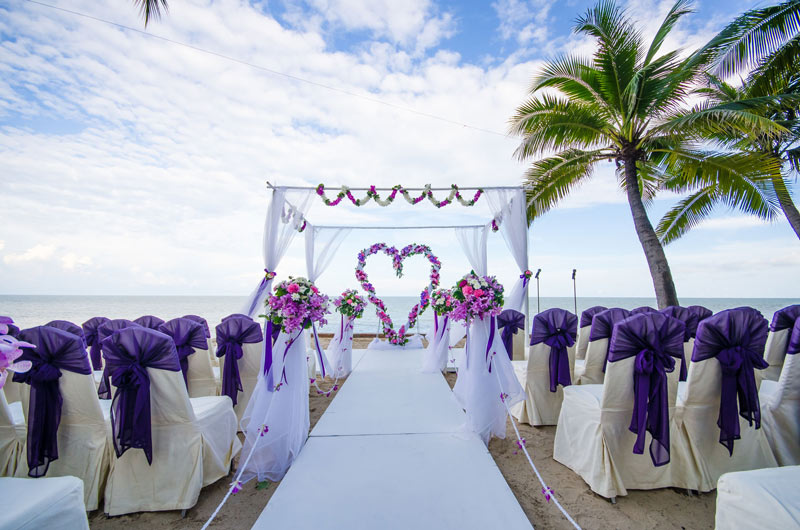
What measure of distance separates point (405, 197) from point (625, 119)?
4382 millimetres

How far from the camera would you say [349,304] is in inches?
218

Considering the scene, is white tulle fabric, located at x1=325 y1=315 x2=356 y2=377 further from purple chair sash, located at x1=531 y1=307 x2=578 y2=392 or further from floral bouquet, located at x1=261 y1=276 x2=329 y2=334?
purple chair sash, located at x1=531 y1=307 x2=578 y2=392

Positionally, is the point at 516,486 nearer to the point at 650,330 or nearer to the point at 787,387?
the point at 650,330

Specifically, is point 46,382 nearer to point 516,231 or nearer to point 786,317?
point 516,231

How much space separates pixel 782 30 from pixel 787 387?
6.85 meters

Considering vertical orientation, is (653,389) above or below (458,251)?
below

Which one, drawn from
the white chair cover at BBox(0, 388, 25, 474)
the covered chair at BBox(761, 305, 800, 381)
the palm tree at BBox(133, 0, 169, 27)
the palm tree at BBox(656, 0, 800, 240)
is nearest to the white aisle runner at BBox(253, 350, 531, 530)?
the white chair cover at BBox(0, 388, 25, 474)

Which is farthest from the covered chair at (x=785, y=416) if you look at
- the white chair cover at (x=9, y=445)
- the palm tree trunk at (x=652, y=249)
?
the white chair cover at (x=9, y=445)

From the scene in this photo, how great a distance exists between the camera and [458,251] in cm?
675

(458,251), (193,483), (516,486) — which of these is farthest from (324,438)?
(458,251)

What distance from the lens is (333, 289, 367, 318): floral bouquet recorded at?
5496mm

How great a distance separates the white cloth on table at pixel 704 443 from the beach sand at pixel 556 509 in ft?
0.47

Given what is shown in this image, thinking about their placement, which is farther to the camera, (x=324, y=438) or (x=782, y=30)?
(x=782, y=30)

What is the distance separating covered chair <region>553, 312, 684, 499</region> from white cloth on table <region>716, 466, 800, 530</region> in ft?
2.50
